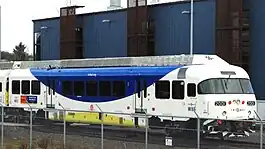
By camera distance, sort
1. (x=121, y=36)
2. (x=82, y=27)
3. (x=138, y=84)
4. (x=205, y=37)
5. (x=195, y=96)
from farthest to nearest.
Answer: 1. (x=82, y=27)
2. (x=121, y=36)
3. (x=205, y=37)
4. (x=138, y=84)
5. (x=195, y=96)

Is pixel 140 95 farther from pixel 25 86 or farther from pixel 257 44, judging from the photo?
pixel 257 44

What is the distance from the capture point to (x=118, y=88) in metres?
26.9

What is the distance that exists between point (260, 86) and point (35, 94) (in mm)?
16050

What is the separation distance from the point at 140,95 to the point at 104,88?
2548mm

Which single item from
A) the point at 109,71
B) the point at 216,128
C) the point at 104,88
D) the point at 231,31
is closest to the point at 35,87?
the point at 104,88

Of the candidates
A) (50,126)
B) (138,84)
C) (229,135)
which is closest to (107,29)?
(138,84)


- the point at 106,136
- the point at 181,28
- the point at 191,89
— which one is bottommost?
the point at 106,136

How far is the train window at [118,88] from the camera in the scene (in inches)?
1047

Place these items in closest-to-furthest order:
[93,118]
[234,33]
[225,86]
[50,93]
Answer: [225,86], [93,118], [50,93], [234,33]

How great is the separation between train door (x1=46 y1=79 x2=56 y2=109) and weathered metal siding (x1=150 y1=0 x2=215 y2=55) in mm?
15363

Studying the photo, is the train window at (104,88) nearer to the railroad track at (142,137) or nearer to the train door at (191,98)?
the train door at (191,98)

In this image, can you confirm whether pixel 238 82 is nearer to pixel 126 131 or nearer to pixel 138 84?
pixel 138 84

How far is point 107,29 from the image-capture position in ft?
165

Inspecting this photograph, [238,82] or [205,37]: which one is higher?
[205,37]
